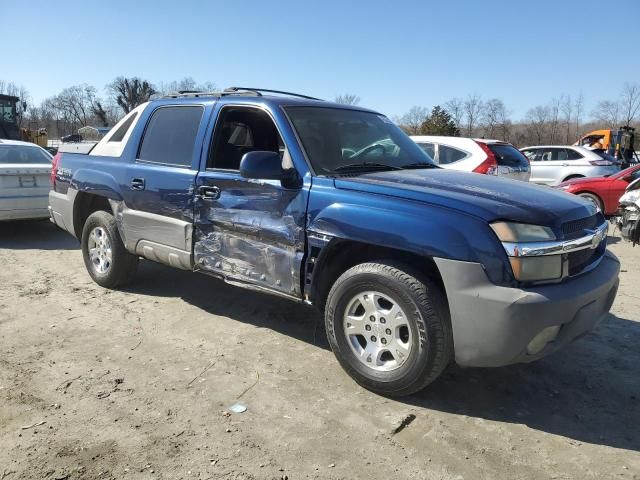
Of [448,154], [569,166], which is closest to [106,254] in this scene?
[448,154]

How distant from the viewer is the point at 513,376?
371cm

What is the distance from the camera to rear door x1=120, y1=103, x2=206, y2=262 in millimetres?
4387

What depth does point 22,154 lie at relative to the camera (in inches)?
344

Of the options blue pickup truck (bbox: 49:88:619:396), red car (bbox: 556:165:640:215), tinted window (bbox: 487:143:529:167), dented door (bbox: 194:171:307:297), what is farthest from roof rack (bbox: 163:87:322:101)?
red car (bbox: 556:165:640:215)

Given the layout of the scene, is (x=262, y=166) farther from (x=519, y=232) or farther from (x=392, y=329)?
(x=519, y=232)

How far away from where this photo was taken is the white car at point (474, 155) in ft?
29.1

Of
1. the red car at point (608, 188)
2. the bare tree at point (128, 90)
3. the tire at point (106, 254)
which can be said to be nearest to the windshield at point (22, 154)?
the tire at point (106, 254)

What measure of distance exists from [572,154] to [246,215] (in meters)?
13.8

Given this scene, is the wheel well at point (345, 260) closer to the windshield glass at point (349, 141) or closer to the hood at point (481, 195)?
the hood at point (481, 195)

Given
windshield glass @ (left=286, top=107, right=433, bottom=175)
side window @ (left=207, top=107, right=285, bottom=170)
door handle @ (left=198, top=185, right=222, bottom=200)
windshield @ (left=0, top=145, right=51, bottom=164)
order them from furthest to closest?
windshield @ (left=0, top=145, right=51, bottom=164), side window @ (left=207, top=107, right=285, bottom=170), door handle @ (left=198, top=185, right=222, bottom=200), windshield glass @ (left=286, top=107, right=433, bottom=175)

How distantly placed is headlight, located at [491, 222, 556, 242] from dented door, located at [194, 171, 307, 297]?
1.30 meters

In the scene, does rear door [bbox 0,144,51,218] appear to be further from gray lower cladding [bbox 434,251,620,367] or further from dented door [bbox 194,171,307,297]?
gray lower cladding [bbox 434,251,620,367]

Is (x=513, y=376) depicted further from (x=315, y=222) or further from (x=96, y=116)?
(x=96, y=116)

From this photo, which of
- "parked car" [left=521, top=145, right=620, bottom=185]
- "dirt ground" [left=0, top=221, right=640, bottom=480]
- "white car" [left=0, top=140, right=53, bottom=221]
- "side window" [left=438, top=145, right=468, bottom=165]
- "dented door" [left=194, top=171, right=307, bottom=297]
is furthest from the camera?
"parked car" [left=521, top=145, right=620, bottom=185]
